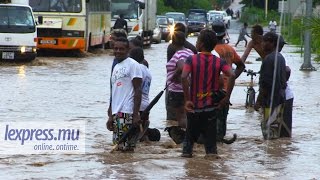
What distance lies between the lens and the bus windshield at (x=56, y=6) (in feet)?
119

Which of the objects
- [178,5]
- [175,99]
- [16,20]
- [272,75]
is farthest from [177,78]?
[178,5]

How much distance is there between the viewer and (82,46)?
36594 mm

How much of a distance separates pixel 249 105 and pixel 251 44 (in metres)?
4.01

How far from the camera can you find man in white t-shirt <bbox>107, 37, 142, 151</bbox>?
11.9 meters

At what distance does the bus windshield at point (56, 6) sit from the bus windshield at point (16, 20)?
4773 mm

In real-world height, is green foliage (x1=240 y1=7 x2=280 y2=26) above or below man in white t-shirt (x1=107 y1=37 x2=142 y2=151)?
below

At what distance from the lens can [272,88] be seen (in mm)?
13891

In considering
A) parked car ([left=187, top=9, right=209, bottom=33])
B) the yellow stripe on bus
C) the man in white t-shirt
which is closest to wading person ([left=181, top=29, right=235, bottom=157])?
the man in white t-shirt

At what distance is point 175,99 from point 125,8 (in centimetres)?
3448

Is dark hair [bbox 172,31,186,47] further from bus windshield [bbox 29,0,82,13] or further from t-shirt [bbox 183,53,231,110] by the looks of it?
bus windshield [bbox 29,0,82,13]

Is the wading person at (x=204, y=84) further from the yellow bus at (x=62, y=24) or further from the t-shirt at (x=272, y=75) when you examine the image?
the yellow bus at (x=62, y=24)

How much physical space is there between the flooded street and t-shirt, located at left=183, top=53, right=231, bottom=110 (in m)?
0.76

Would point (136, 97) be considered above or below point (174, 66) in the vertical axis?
below

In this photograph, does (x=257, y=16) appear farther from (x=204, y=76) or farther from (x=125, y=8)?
(x=204, y=76)
